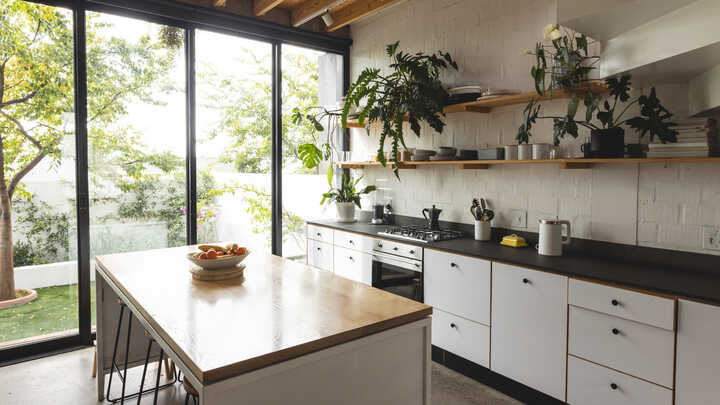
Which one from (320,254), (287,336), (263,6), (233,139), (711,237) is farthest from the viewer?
(320,254)

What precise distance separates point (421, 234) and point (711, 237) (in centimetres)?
187

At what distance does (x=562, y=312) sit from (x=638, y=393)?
0.51 meters

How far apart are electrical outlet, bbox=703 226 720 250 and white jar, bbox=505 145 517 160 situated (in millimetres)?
1212

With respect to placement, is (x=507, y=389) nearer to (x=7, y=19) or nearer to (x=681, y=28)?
(x=681, y=28)

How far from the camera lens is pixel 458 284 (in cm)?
309

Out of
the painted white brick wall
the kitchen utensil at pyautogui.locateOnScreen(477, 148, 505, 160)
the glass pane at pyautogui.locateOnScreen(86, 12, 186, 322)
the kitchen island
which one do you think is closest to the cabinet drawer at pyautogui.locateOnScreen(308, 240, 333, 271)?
the painted white brick wall

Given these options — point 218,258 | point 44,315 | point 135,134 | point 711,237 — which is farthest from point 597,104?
point 44,315

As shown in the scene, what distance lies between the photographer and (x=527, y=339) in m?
2.68

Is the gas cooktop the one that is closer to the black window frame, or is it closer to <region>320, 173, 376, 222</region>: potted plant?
<region>320, 173, 376, 222</region>: potted plant

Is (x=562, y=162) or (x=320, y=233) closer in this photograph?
(x=562, y=162)

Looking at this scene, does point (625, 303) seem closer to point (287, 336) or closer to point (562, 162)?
point (562, 162)

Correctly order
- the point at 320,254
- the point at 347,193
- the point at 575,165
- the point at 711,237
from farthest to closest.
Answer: the point at 347,193 → the point at 320,254 → the point at 575,165 → the point at 711,237

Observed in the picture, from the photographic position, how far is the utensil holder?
345cm

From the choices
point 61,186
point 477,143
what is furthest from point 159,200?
point 477,143
